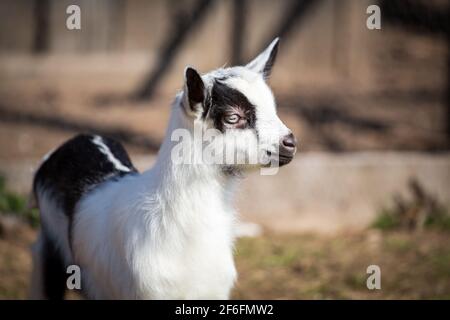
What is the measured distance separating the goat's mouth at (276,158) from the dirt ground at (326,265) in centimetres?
180

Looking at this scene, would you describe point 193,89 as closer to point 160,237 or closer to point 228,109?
point 228,109

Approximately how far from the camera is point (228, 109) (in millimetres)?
3830

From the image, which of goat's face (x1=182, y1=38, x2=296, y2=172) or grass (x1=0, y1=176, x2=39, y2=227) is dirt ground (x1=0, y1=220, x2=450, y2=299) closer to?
grass (x1=0, y1=176, x2=39, y2=227)

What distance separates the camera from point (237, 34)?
9031 millimetres

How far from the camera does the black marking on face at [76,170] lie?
4.52 meters

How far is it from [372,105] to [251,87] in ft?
16.3

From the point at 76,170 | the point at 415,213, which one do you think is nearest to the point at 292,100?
the point at 415,213

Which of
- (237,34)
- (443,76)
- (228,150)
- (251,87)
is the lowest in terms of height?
(228,150)

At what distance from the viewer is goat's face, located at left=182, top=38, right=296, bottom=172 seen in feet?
12.5

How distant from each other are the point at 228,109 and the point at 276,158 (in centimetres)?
33

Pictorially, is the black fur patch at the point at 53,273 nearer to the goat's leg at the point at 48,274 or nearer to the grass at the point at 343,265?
the goat's leg at the point at 48,274

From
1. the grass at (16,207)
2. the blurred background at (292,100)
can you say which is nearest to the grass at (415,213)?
the blurred background at (292,100)
